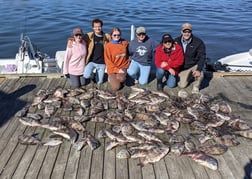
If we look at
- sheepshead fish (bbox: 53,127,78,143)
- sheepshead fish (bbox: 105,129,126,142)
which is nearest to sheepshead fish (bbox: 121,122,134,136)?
sheepshead fish (bbox: 105,129,126,142)

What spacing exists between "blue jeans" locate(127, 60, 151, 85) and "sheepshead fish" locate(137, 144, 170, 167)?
2.77 meters

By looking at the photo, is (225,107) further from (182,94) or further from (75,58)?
(75,58)

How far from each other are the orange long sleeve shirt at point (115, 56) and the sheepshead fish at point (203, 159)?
307 centimetres

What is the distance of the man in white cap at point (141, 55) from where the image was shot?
22.2 feet

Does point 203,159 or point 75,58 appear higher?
point 75,58

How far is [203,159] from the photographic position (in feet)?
14.1

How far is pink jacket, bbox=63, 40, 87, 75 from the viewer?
6.59 m

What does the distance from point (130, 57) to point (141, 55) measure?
1.30 feet

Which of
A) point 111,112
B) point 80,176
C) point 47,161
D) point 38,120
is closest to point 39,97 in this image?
point 38,120

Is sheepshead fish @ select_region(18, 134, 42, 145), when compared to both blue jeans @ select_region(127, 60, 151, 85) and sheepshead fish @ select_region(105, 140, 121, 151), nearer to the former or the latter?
sheepshead fish @ select_region(105, 140, 121, 151)

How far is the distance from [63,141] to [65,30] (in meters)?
17.5

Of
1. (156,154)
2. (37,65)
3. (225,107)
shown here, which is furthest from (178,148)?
(37,65)

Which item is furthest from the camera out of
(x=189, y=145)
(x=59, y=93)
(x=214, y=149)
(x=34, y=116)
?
(x=59, y=93)

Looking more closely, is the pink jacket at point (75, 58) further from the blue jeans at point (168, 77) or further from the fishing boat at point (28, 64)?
the fishing boat at point (28, 64)
